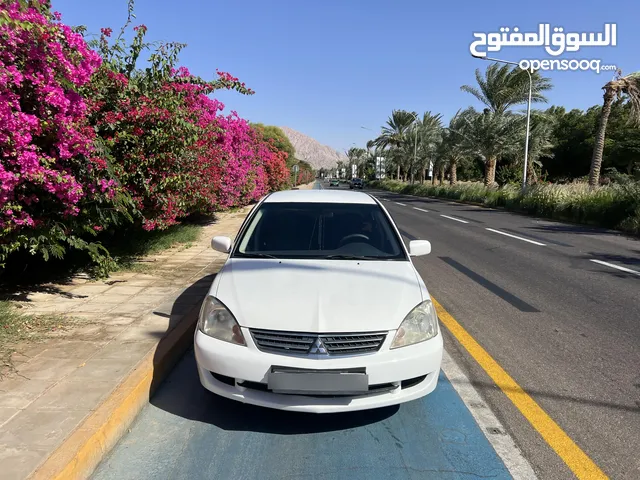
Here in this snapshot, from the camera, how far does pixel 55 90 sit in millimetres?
4285

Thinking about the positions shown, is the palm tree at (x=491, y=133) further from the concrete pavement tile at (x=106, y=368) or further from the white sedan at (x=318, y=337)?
the concrete pavement tile at (x=106, y=368)

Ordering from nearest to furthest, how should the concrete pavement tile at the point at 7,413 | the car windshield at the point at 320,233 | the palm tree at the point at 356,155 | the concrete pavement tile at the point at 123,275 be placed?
1. the concrete pavement tile at the point at 7,413
2. the car windshield at the point at 320,233
3. the concrete pavement tile at the point at 123,275
4. the palm tree at the point at 356,155

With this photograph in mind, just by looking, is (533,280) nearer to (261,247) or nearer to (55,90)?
(261,247)

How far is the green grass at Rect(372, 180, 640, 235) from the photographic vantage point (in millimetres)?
16328

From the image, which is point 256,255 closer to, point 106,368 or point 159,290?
point 106,368

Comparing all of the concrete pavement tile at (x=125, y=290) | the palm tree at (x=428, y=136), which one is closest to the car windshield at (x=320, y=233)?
the concrete pavement tile at (x=125, y=290)

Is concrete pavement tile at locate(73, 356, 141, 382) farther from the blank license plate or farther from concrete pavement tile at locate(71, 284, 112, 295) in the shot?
concrete pavement tile at locate(71, 284, 112, 295)

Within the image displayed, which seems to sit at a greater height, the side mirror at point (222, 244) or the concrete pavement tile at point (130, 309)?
the side mirror at point (222, 244)

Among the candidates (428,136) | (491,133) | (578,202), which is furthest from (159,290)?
(428,136)

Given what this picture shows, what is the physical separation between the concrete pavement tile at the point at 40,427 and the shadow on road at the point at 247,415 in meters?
0.65

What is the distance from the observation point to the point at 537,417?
327 centimetres

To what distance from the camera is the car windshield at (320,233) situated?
13.3 feet

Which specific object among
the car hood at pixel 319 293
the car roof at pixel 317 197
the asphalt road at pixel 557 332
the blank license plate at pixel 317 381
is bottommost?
the asphalt road at pixel 557 332

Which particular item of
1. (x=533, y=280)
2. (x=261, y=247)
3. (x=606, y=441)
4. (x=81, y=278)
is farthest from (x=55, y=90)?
(x=533, y=280)
